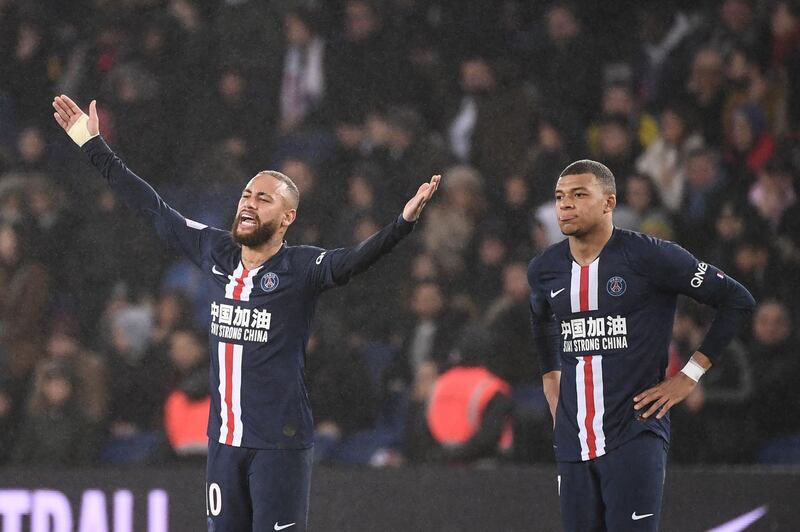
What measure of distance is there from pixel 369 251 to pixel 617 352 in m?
0.95

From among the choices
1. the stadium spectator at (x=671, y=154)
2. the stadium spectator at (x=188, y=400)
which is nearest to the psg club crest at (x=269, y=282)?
the stadium spectator at (x=188, y=400)

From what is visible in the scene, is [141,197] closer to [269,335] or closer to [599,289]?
[269,335]

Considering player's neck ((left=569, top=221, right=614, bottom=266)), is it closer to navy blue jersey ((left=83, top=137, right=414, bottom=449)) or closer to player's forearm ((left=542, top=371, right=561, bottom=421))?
player's forearm ((left=542, top=371, right=561, bottom=421))

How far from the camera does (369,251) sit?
187 inches

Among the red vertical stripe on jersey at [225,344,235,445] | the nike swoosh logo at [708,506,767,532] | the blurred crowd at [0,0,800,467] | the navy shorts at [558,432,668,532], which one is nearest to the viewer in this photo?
the navy shorts at [558,432,668,532]

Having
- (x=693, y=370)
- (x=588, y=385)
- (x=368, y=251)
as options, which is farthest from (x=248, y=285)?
(x=693, y=370)

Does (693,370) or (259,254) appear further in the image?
(259,254)

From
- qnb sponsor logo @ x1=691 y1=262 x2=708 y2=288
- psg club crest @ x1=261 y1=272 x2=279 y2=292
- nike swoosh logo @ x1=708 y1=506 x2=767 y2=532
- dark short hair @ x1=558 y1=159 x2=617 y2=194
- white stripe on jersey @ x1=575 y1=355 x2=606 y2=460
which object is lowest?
nike swoosh logo @ x1=708 y1=506 x2=767 y2=532

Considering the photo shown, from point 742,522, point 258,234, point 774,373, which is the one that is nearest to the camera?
→ point 258,234

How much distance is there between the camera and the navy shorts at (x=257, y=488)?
15.6ft

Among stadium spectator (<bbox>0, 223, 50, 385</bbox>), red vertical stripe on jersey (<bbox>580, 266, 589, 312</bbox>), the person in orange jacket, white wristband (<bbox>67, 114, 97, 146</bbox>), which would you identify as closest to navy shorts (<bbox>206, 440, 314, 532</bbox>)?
red vertical stripe on jersey (<bbox>580, 266, 589, 312</bbox>)

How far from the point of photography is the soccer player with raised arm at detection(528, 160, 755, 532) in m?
4.58

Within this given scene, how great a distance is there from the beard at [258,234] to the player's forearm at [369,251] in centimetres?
29

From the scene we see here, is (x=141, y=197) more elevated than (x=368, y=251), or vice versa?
(x=141, y=197)
